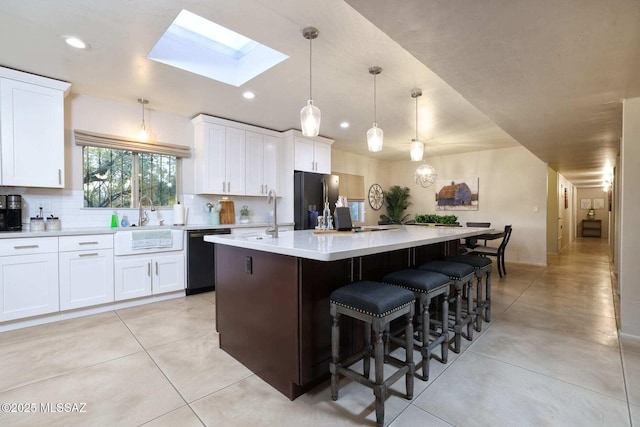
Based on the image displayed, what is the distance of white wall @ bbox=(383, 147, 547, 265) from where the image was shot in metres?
6.00

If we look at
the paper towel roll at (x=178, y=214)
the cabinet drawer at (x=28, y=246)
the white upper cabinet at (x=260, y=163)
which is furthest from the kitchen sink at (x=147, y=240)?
the white upper cabinet at (x=260, y=163)

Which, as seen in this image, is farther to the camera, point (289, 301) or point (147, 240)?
point (147, 240)

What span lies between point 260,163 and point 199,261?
1.84m

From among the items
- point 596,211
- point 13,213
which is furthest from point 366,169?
point 596,211

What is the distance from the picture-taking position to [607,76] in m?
2.15

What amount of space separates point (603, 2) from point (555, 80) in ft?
3.13

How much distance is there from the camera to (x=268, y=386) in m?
1.86

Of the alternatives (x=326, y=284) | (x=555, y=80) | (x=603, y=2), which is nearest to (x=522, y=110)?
(x=555, y=80)

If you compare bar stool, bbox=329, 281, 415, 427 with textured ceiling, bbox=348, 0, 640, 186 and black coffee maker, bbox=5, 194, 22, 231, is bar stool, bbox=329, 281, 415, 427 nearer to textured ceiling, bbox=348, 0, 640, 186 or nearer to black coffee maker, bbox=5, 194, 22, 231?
textured ceiling, bbox=348, 0, 640, 186

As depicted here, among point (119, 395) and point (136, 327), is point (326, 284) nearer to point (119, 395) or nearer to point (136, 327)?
point (119, 395)

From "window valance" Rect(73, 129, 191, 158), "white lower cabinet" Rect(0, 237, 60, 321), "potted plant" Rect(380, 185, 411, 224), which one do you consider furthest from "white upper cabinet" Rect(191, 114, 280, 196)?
"potted plant" Rect(380, 185, 411, 224)

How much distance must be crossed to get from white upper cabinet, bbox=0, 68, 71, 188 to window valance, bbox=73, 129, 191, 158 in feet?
1.11

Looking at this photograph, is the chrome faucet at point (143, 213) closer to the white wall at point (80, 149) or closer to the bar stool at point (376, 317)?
the white wall at point (80, 149)

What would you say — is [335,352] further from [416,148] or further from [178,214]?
[178,214]
